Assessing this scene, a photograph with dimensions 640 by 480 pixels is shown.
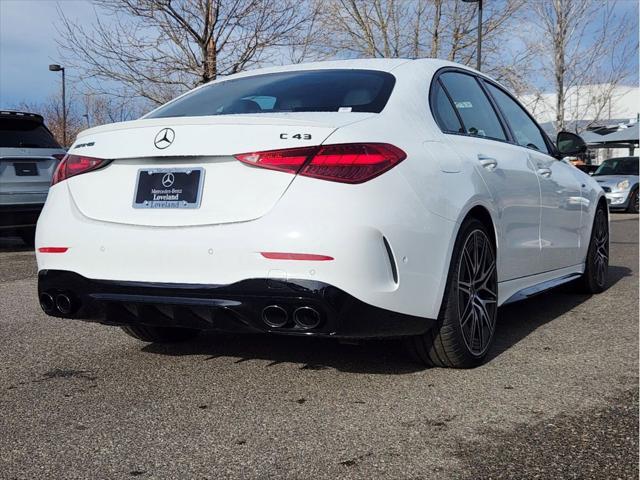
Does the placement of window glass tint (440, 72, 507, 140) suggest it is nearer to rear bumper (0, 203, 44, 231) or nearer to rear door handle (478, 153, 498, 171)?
rear door handle (478, 153, 498, 171)

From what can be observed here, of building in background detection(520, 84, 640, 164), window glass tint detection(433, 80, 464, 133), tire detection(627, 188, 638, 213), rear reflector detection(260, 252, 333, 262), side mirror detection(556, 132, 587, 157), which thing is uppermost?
building in background detection(520, 84, 640, 164)

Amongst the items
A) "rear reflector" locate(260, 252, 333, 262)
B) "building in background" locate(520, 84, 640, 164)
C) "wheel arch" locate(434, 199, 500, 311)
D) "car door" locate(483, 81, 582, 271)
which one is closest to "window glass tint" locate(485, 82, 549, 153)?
"car door" locate(483, 81, 582, 271)

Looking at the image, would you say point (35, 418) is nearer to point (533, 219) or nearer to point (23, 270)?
point (533, 219)

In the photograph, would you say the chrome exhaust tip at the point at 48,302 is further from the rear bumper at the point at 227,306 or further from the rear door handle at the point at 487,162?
the rear door handle at the point at 487,162

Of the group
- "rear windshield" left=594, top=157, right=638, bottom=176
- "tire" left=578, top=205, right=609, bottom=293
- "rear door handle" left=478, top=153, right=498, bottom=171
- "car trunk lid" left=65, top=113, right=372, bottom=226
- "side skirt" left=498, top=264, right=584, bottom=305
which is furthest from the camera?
"rear windshield" left=594, top=157, right=638, bottom=176

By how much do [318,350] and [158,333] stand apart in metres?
0.93

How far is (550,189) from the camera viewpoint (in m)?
5.11

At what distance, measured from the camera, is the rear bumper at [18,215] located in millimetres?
9281

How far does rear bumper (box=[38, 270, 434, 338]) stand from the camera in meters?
3.10

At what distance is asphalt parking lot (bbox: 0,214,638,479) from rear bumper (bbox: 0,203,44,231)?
4777mm

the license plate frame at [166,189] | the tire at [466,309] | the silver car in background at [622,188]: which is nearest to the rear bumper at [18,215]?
the license plate frame at [166,189]

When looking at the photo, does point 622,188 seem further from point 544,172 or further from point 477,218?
point 477,218

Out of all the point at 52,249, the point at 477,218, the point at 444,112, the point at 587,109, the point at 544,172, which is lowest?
the point at 52,249

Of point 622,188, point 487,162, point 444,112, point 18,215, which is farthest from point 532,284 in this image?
point 622,188
